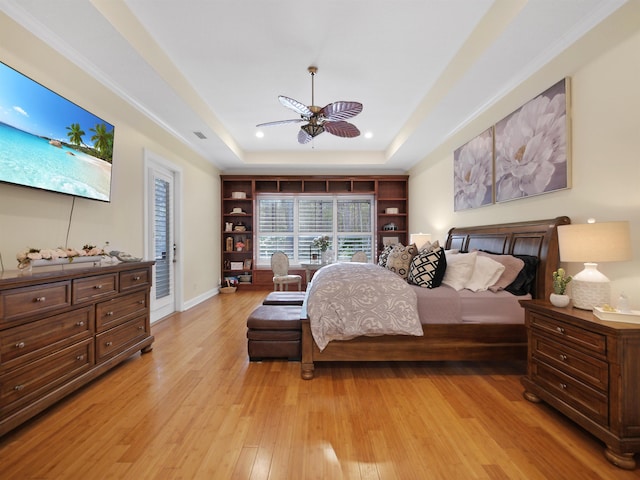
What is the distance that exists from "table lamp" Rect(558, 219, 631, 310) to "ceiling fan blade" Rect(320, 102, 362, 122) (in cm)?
199

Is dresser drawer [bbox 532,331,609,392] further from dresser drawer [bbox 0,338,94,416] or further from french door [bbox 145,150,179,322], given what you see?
french door [bbox 145,150,179,322]

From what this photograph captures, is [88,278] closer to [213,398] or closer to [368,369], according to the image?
[213,398]

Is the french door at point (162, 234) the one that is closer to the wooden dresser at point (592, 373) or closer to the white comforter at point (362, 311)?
the white comforter at point (362, 311)

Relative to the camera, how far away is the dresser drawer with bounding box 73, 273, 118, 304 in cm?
217

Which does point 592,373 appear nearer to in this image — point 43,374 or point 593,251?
point 593,251

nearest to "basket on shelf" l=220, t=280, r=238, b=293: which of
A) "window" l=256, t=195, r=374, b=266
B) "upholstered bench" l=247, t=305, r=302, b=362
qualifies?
"window" l=256, t=195, r=374, b=266

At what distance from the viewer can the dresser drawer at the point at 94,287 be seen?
217 cm

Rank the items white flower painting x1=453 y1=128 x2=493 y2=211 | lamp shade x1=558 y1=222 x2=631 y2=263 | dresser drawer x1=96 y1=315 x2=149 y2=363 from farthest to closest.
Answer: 1. white flower painting x1=453 y1=128 x2=493 y2=211
2. dresser drawer x1=96 y1=315 x2=149 y2=363
3. lamp shade x1=558 y1=222 x2=631 y2=263

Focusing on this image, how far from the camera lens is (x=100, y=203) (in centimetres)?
304

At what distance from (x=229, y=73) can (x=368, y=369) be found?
3.42m

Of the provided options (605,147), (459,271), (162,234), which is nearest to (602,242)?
(605,147)

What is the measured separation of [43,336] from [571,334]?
3.24 m

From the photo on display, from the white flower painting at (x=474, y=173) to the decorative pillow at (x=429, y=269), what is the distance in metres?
1.23

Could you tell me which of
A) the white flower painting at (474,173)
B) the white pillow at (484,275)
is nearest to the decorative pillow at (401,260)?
the white pillow at (484,275)
